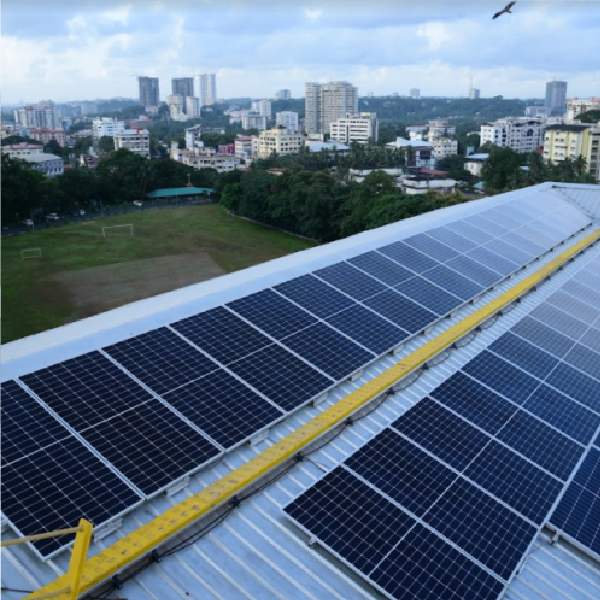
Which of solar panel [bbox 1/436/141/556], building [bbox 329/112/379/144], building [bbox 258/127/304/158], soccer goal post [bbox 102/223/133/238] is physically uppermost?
building [bbox 329/112/379/144]

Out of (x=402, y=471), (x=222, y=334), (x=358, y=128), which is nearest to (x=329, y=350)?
(x=222, y=334)

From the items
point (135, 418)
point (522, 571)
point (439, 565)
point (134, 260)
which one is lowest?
point (134, 260)

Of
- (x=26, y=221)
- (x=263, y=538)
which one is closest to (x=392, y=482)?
(x=263, y=538)

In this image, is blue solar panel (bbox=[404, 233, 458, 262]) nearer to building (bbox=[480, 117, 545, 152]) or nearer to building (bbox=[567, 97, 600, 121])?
building (bbox=[480, 117, 545, 152])

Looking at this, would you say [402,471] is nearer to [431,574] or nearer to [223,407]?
[431,574]

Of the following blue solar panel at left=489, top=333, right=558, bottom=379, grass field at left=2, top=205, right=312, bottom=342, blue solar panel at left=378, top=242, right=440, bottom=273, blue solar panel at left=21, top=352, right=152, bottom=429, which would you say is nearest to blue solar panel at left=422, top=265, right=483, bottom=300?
blue solar panel at left=378, top=242, right=440, bottom=273

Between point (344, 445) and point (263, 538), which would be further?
point (344, 445)

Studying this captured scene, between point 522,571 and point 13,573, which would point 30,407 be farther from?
point 522,571

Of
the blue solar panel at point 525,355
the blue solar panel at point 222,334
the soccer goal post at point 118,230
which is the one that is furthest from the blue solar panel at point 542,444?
the soccer goal post at point 118,230
